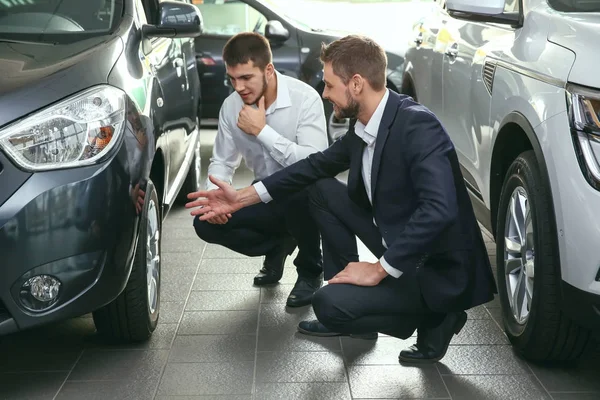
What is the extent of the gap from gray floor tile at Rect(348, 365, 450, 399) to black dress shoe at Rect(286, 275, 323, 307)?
0.80 m

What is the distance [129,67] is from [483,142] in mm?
1561

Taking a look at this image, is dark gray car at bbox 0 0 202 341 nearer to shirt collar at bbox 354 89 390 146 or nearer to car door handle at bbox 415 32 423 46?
shirt collar at bbox 354 89 390 146

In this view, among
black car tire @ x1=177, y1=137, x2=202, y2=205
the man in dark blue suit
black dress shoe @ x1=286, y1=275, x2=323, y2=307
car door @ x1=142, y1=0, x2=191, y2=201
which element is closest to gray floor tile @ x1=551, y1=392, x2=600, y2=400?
the man in dark blue suit

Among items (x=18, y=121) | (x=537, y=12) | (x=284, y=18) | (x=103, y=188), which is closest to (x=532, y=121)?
(x=537, y=12)

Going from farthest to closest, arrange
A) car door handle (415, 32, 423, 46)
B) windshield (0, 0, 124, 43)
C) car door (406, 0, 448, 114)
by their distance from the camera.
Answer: car door handle (415, 32, 423, 46) → car door (406, 0, 448, 114) → windshield (0, 0, 124, 43)

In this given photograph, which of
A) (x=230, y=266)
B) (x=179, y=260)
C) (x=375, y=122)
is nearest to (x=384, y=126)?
(x=375, y=122)

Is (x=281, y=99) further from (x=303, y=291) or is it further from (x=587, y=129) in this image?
(x=587, y=129)

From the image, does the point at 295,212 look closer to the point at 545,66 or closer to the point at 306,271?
the point at 306,271

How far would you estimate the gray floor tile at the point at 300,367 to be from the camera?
3.67 m

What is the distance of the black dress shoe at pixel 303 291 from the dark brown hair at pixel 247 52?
1032mm

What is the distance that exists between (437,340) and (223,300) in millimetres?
1264

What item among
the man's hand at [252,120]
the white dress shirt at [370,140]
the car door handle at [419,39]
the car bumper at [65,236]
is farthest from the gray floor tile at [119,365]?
the car door handle at [419,39]

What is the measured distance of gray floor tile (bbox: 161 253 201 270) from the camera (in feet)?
17.3

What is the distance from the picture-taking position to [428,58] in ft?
18.6
